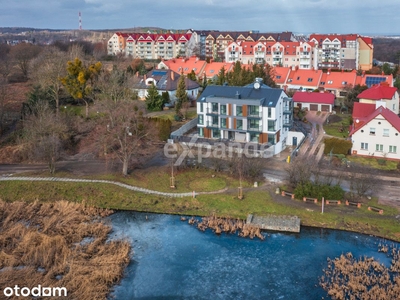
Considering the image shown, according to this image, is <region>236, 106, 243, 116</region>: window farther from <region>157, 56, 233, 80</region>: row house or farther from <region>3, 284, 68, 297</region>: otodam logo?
<region>157, 56, 233, 80</region>: row house

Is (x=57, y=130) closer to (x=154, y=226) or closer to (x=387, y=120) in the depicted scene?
(x=154, y=226)

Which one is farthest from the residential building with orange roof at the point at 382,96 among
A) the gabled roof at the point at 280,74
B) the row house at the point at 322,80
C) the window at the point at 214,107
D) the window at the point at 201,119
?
the window at the point at 201,119

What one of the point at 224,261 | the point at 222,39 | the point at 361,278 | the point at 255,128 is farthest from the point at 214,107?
the point at 222,39

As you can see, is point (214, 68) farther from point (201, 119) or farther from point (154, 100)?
point (201, 119)

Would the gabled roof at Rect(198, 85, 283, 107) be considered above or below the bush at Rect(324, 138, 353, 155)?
above

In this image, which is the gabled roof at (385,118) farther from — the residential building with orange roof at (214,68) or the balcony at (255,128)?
the residential building with orange roof at (214,68)

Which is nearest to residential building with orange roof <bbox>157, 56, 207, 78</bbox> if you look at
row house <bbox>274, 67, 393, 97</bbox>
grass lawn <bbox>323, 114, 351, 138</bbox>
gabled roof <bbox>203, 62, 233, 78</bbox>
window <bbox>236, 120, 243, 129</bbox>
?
gabled roof <bbox>203, 62, 233, 78</bbox>

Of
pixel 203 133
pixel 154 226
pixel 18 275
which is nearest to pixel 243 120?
pixel 203 133
